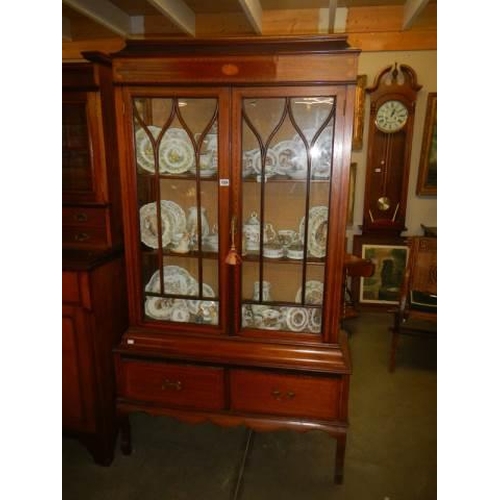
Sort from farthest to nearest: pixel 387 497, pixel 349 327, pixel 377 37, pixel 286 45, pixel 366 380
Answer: pixel 349 327 → pixel 377 37 → pixel 366 380 → pixel 387 497 → pixel 286 45

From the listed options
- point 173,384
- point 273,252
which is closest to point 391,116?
point 273,252

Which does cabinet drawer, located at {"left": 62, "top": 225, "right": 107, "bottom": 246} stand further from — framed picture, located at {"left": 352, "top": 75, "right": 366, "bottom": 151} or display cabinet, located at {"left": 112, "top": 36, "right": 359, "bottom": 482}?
framed picture, located at {"left": 352, "top": 75, "right": 366, "bottom": 151}

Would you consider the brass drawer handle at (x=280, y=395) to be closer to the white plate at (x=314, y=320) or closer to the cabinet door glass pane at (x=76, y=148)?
the white plate at (x=314, y=320)

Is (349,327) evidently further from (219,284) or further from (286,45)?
(286,45)

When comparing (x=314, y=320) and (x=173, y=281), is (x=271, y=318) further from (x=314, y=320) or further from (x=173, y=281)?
(x=173, y=281)

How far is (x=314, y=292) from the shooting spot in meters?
1.62

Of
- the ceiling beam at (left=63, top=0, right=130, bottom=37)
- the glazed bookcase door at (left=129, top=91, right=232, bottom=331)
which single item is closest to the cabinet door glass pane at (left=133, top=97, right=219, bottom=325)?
the glazed bookcase door at (left=129, top=91, right=232, bottom=331)

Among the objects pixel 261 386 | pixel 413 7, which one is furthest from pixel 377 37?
pixel 261 386

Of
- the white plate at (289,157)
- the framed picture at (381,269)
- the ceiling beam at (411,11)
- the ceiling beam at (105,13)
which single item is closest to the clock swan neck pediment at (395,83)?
the ceiling beam at (411,11)

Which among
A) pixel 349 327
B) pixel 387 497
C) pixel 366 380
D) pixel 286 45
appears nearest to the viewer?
pixel 286 45

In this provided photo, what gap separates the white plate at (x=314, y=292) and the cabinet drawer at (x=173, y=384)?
497mm

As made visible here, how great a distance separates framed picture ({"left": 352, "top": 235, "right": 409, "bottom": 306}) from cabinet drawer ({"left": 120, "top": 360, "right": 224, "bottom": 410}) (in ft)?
6.77
